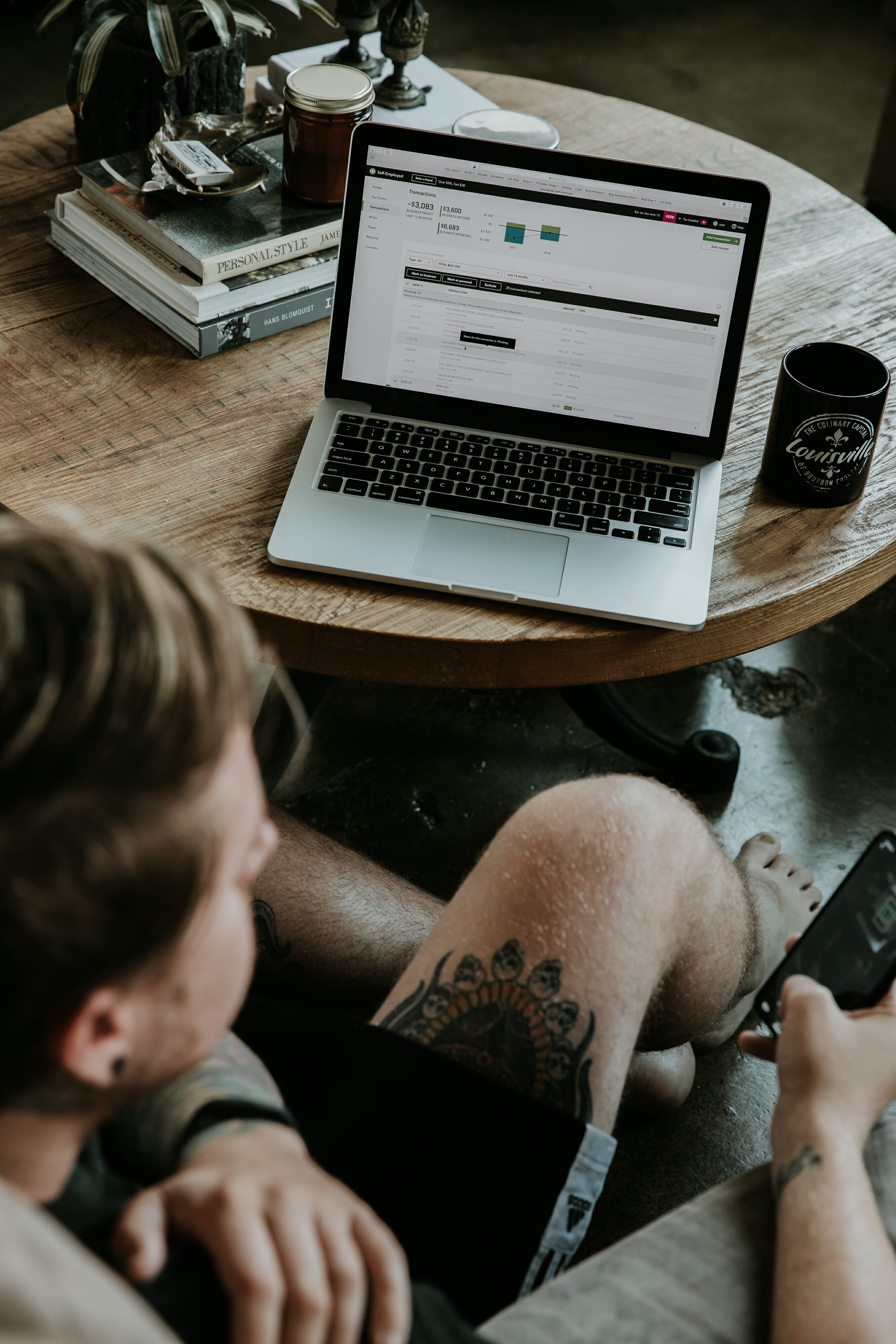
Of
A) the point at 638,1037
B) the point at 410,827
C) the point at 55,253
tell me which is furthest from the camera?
the point at 410,827

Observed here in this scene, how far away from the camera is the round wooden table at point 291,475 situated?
1.01m

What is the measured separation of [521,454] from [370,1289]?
752 mm

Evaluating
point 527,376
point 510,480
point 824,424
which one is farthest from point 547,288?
point 824,424

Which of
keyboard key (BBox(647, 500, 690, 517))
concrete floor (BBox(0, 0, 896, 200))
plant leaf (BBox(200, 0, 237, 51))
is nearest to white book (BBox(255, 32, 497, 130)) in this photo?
plant leaf (BBox(200, 0, 237, 51))

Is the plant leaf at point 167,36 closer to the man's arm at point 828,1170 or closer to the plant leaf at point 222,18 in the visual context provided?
the plant leaf at point 222,18

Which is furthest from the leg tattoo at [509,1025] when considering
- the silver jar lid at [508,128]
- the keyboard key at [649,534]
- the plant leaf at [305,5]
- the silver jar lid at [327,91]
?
the plant leaf at [305,5]

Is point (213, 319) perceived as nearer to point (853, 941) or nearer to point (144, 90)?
point (144, 90)

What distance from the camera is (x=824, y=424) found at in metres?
1.06

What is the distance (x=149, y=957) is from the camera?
0.51m

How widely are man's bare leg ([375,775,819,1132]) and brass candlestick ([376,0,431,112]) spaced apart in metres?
0.99

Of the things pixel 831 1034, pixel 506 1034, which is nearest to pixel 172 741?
pixel 506 1034

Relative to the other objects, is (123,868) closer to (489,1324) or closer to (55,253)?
(489,1324)

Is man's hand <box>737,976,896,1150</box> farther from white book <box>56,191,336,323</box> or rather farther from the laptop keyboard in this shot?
white book <box>56,191,336,323</box>

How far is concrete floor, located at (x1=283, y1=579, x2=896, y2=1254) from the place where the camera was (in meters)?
1.65
